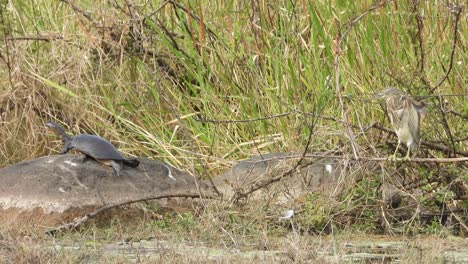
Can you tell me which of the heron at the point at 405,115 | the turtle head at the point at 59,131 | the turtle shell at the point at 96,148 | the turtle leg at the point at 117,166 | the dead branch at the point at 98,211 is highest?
the heron at the point at 405,115

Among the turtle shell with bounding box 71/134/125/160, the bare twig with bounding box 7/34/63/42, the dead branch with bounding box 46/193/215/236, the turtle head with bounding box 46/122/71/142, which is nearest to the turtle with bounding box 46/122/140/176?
the turtle shell with bounding box 71/134/125/160

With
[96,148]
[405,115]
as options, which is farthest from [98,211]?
[405,115]

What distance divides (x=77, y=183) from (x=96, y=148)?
339 mm

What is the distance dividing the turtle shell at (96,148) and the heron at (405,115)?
176cm

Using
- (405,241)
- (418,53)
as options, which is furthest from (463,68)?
(405,241)

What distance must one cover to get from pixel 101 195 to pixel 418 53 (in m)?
2.48

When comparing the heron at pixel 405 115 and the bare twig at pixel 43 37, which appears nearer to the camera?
the heron at pixel 405 115

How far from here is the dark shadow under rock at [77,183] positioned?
620 centimetres

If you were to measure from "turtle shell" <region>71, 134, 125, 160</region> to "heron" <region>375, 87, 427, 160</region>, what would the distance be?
1.76 m

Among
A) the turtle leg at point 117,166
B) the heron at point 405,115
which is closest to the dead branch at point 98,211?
the turtle leg at point 117,166

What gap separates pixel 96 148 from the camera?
21.7 feet

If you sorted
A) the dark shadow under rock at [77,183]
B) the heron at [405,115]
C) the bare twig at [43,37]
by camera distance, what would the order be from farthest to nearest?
the bare twig at [43,37] → the dark shadow under rock at [77,183] → the heron at [405,115]

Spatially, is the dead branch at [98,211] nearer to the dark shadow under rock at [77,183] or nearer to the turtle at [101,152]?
the dark shadow under rock at [77,183]

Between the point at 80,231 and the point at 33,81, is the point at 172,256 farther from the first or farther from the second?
the point at 33,81
